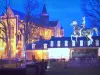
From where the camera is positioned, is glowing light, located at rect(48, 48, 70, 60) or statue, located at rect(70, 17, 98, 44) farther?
glowing light, located at rect(48, 48, 70, 60)

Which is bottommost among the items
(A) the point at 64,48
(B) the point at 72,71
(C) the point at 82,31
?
(B) the point at 72,71

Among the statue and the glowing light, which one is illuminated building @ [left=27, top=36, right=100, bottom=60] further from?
the statue

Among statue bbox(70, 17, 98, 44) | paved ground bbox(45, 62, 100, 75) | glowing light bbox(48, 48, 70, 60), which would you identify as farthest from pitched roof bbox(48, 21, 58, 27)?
paved ground bbox(45, 62, 100, 75)

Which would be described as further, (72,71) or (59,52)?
(59,52)

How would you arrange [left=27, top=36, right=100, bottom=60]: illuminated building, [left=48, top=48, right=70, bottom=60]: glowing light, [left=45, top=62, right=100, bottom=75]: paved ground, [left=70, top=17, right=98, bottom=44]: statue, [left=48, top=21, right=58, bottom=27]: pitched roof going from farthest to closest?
[left=48, top=21, right=58, bottom=27]: pitched roof
[left=48, top=48, right=70, bottom=60]: glowing light
[left=27, top=36, right=100, bottom=60]: illuminated building
[left=70, top=17, right=98, bottom=44]: statue
[left=45, top=62, right=100, bottom=75]: paved ground

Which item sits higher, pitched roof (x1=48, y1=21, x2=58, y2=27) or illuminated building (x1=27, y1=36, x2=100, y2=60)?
pitched roof (x1=48, y1=21, x2=58, y2=27)

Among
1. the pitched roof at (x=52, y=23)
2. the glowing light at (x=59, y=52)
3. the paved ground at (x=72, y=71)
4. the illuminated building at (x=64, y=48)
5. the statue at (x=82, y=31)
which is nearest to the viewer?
the paved ground at (x=72, y=71)

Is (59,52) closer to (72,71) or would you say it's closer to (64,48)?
(64,48)

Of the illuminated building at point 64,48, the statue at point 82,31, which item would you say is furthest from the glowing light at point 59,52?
the statue at point 82,31

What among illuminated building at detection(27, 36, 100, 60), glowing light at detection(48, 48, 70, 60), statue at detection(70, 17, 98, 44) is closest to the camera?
statue at detection(70, 17, 98, 44)

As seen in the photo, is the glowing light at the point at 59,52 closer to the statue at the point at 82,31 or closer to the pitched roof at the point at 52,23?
the statue at the point at 82,31

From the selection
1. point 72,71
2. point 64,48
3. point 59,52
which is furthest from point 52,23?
point 72,71

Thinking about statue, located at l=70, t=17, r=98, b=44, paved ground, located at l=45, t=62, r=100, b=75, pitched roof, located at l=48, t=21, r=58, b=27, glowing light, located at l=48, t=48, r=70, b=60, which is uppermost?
pitched roof, located at l=48, t=21, r=58, b=27

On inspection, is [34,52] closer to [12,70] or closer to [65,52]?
[65,52]
